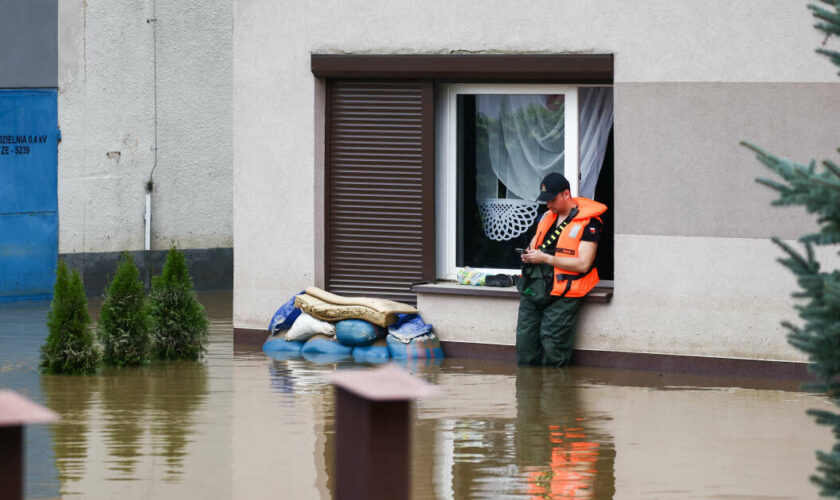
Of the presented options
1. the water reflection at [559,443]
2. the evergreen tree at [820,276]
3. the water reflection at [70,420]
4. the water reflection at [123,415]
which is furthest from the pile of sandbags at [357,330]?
the evergreen tree at [820,276]

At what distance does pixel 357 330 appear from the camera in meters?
13.0

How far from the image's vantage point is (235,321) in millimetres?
14297

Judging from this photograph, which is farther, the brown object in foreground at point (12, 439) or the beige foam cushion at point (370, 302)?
the beige foam cushion at point (370, 302)

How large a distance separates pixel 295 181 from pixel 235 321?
1.62 m

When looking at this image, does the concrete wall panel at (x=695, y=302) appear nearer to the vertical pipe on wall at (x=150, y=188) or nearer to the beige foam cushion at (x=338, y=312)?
the beige foam cushion at (x=338, y=312)

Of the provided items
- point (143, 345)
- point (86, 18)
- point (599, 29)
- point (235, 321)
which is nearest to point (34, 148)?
point (86, 18)

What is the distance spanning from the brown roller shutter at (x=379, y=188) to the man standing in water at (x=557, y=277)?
1.40 meters

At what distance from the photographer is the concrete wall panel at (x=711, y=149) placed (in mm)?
11641

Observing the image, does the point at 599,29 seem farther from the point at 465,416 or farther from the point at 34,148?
the point at 34,148

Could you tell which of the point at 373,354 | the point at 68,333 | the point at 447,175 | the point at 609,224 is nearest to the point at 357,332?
the point at 373,354

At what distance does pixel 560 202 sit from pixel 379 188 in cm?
207

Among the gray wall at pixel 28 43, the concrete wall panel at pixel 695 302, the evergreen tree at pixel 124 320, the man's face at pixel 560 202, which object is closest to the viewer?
the concrete wall panel at pixel 695 302

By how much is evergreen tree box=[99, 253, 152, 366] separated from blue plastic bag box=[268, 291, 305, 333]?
154 centimetres

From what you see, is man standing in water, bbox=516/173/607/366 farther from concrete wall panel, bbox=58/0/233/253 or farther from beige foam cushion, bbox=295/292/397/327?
concrete wall panel, bbox=58/0/233/253
